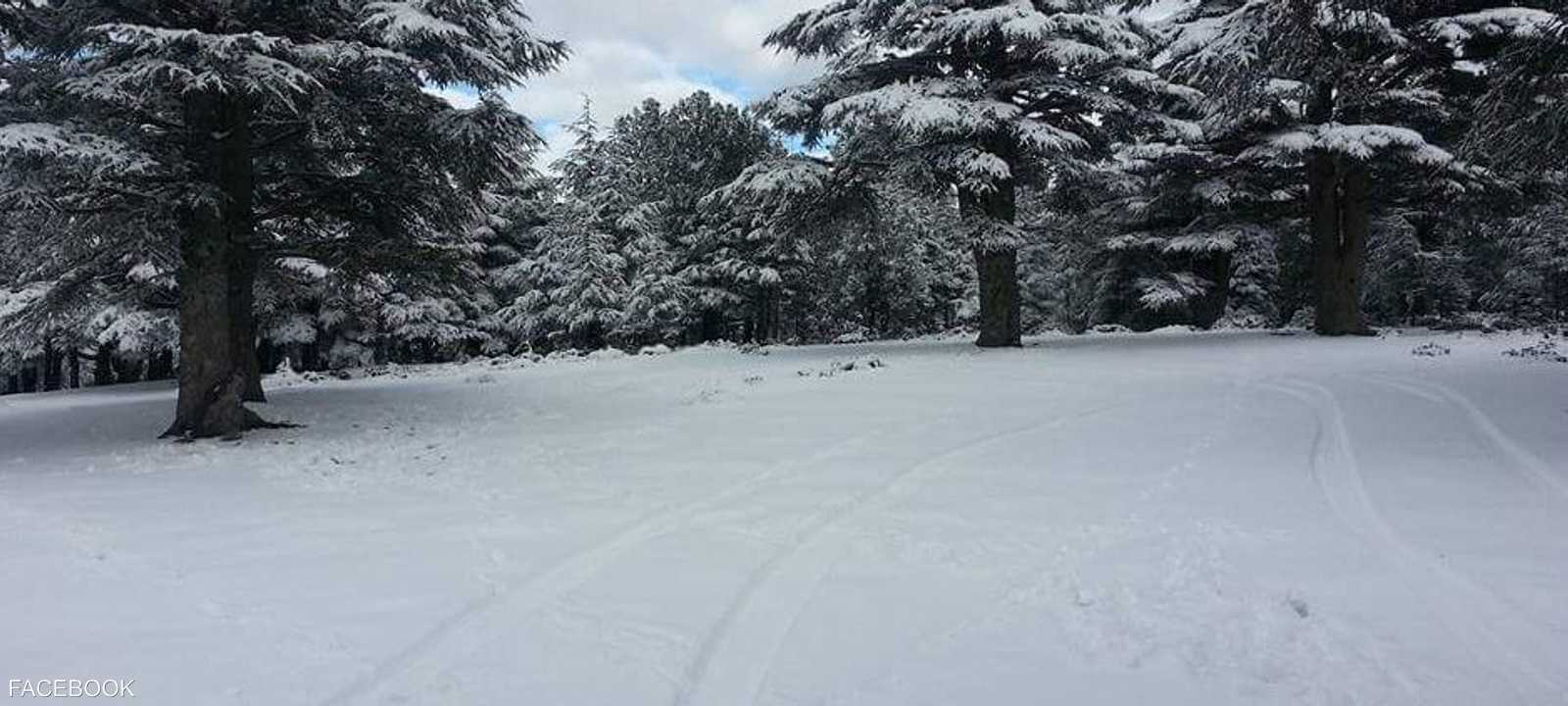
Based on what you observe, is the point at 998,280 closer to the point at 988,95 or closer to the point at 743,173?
the point at 988,95

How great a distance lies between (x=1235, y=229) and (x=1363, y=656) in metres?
20.9

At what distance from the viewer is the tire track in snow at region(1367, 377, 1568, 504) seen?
6105 mm

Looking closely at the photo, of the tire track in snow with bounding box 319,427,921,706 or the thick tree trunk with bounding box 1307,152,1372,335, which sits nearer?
the tire track in snow with bounding box 319,427,921,706

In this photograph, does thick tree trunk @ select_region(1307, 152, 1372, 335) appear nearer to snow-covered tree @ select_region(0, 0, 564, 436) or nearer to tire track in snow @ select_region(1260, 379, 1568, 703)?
tire track in snow @ select_region(1260, 379, 1568, 703)

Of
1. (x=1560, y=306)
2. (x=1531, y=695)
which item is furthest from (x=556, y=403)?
(x=1560, y=306)

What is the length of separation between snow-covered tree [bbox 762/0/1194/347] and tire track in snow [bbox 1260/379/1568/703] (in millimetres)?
9084

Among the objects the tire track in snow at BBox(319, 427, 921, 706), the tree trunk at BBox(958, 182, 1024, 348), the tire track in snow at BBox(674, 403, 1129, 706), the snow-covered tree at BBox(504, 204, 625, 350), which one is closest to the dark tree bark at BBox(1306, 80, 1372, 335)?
the tree trunk at BBox(958, 182, 1024, 348)

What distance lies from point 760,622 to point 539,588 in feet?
4.01

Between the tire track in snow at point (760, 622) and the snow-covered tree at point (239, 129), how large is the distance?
6903 millimetres

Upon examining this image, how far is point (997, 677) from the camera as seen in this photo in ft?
11.8

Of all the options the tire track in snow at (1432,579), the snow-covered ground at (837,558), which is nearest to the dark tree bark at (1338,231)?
the snow-covered ground at (837,558)

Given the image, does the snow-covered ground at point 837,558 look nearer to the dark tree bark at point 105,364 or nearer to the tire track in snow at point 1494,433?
the tire track in snow at point 1494,433

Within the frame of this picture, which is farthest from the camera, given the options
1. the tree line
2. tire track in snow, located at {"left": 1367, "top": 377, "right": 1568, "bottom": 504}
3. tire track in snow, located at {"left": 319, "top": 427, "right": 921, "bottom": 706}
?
the tree line

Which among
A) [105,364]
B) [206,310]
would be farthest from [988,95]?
[105,364]
